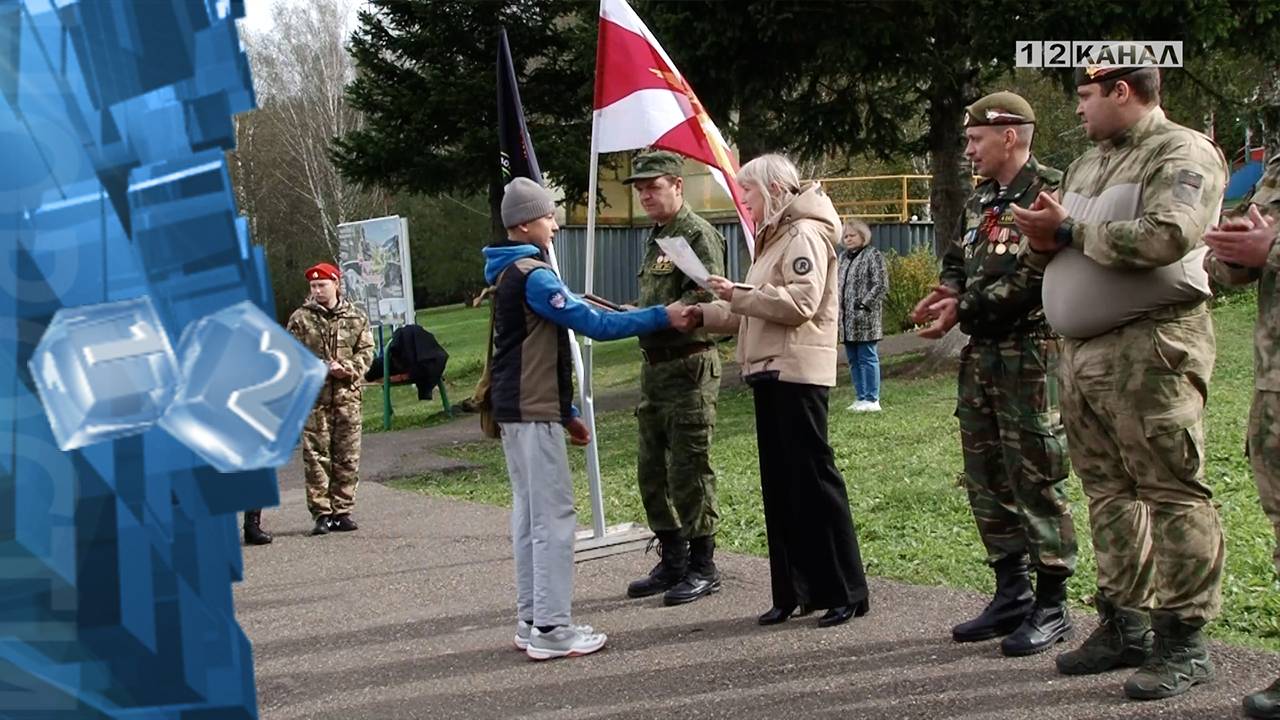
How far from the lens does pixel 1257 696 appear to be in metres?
4.12

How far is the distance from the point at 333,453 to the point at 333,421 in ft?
0.79

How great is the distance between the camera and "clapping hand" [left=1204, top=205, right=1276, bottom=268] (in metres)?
4.03

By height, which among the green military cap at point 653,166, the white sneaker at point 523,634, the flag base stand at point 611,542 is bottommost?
the flag base stand at point 611,542

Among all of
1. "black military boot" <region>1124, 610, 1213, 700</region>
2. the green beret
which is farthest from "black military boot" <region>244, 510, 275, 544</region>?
the green beret

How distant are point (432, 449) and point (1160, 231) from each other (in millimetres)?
11401

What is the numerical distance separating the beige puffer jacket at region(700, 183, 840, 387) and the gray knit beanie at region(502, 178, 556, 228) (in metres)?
0.84

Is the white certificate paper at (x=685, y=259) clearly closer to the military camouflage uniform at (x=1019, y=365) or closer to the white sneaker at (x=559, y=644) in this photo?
the military camouflage uniform at (x=1019, y=365)

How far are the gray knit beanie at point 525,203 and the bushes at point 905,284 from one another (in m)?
15.6

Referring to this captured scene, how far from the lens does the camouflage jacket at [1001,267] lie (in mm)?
4949

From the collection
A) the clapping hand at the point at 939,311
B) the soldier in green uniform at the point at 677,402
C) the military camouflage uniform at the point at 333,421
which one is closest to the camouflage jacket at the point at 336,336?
the military camouflage uniform at the point at 333,421

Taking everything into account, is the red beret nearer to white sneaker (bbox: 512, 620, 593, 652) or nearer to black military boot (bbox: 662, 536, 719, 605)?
black military boot (bbox: 662, 536, 719, 605)

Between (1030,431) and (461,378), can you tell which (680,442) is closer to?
(1030,431)

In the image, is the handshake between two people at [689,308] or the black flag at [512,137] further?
the black flag at [512,137]

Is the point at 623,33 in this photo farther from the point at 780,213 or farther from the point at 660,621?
the point at 660,621
